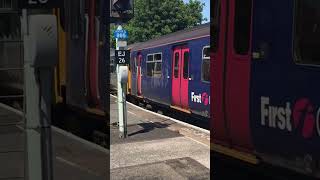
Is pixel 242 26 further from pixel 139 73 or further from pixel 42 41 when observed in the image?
pixel 139 73

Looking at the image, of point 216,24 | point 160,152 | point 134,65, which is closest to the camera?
point 216,24

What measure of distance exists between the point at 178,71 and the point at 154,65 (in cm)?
335

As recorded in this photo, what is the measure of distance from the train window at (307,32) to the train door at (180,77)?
34.5ft

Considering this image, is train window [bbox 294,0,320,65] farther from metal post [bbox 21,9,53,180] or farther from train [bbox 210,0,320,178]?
metal post [bbox 21,9,53,180]

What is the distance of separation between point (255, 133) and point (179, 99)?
36.7 feet

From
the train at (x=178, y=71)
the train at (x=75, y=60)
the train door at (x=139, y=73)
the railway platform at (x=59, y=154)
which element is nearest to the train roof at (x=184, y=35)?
the train at (x=178, y=71)

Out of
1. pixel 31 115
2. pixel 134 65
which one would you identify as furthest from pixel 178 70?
pixel 31 115

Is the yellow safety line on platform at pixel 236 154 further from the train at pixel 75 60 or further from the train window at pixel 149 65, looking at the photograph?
the train window at pixel 149 65

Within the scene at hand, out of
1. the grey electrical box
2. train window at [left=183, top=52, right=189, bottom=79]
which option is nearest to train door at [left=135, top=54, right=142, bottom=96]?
train window at [left=183, top=52, right=189, bottom=79]

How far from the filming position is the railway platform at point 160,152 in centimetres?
795

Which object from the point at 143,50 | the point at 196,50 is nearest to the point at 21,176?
the point at 196,50

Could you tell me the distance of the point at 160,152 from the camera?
966cm

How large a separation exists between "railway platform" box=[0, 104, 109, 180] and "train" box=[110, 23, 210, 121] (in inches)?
313

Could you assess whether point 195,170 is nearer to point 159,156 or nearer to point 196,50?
point 159,156
